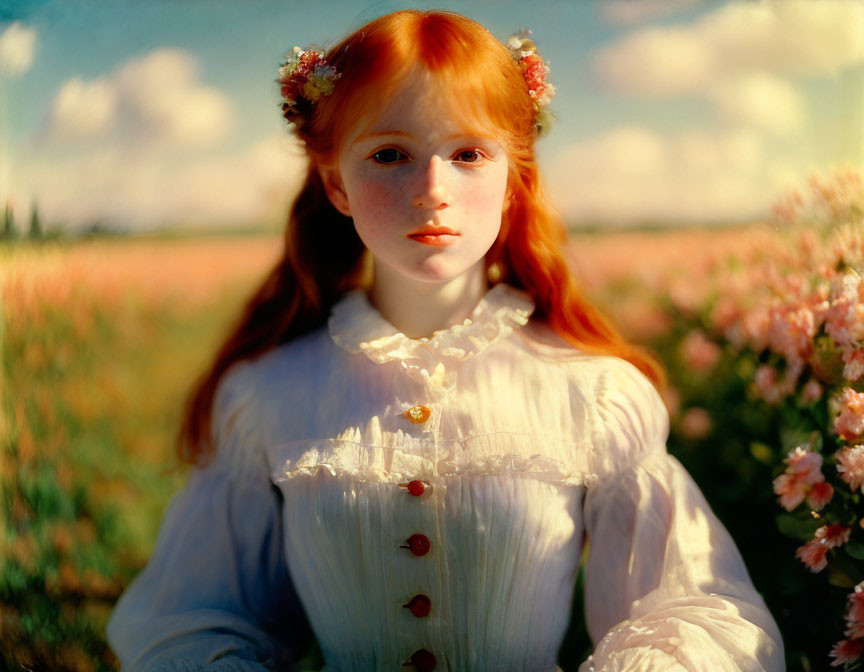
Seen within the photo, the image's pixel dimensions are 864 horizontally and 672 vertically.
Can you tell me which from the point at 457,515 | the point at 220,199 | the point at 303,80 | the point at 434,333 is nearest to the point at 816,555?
the point at 457,515

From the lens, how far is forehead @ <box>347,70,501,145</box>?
1.16 metres

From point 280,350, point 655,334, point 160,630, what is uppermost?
point 280,350

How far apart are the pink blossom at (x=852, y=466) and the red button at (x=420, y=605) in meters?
0.67

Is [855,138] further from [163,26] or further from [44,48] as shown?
A: [44,48]

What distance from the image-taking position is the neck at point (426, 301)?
4.45 feet

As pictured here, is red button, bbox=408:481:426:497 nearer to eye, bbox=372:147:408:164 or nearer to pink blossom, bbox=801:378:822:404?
eye, bbox=372:147:408:164

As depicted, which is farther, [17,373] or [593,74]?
[17,373]

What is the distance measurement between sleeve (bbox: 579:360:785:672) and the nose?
0.41 meters

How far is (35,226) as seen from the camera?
159 cm

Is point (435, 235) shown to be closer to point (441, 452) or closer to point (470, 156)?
Result: point (470, 156)

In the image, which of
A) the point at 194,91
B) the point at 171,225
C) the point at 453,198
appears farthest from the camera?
the point at 171,225

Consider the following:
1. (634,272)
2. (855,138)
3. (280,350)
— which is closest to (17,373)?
(280,350)

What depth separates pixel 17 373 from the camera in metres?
1.62

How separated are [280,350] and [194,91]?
1.81 ft
